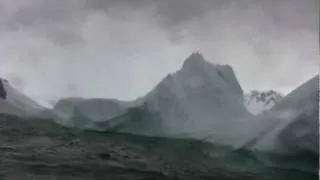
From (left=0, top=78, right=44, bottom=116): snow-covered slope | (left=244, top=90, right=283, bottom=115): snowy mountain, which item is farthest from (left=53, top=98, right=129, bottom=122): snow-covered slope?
(left=244, top=90, right=283, bottom=115): snowy mountain

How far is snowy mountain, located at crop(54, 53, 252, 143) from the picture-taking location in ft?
10.2

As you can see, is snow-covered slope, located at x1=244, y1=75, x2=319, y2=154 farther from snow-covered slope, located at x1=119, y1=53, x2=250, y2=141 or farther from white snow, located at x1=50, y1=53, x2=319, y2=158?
snow-covered slope, located at x1=119, y1=53, x2=250, y2=141

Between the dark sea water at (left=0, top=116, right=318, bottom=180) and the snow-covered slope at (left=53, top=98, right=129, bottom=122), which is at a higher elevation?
the snow-covered slope at (left=53, top=98, right=129, bottom=122)

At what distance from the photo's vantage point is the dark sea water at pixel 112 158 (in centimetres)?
307

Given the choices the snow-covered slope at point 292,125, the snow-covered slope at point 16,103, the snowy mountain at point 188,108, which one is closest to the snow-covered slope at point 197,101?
the snowy mountain at point 188,108

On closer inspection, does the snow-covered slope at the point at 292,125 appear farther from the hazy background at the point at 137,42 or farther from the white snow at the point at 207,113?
the hazy background at the point at 137,42

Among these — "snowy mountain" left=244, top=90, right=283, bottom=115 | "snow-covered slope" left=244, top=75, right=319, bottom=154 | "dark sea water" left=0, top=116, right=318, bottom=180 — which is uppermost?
"snowy mountain" left=244, top=90, right=283, bottom=115

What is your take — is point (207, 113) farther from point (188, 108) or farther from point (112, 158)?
point (112, 158)

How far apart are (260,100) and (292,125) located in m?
0.19

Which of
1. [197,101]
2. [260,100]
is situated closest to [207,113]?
[197,101]

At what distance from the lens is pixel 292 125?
3.08 m

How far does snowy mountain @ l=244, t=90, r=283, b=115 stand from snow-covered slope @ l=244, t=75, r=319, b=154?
0.08ft

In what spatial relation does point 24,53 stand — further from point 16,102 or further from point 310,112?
point 310,112

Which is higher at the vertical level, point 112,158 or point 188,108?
point 188,108
